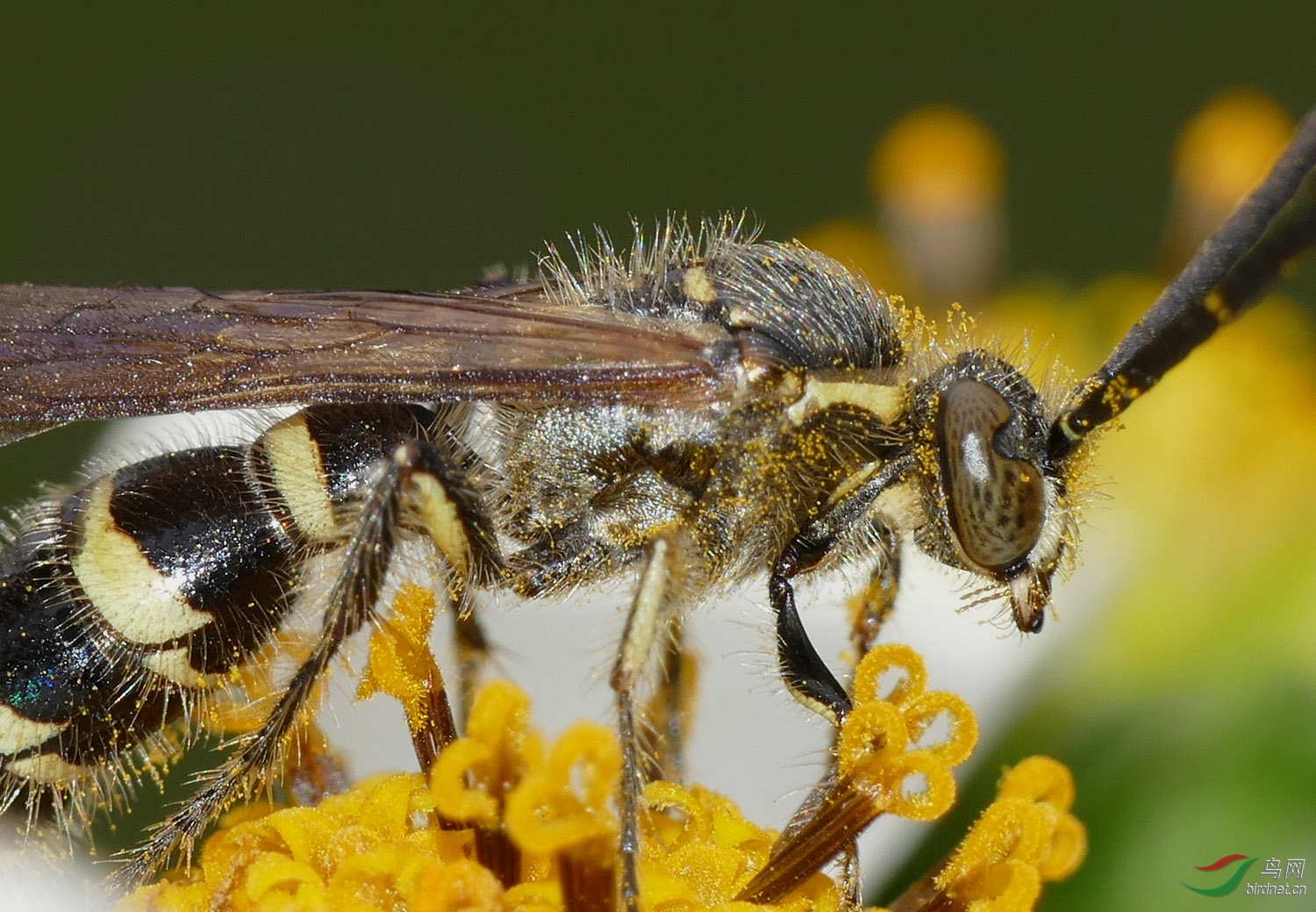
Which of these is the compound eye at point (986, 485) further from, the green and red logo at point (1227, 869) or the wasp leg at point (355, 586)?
the green and red logo at point (1227, 869)

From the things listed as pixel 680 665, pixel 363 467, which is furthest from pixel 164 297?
pixel 680 665

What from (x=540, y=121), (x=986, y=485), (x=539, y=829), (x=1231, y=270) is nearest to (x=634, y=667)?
(x=539, y=829)

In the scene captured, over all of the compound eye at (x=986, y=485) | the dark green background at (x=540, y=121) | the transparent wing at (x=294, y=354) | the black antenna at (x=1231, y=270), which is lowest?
the compound eye at (x=986, y=485)

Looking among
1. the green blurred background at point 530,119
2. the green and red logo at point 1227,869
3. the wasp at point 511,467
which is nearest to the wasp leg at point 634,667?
the wasp at point 511,467

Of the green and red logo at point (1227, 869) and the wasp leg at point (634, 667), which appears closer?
the wasp leg at point (634, 667)

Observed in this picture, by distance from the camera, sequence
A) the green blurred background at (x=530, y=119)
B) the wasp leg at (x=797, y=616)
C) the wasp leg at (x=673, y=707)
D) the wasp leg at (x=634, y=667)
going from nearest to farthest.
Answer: the wasp leg at (x=634, y=667), the wasp leg at (x=797, y=616), the wasp leg at (x=673, y=707), the green blurred background at (x=530, y=119)

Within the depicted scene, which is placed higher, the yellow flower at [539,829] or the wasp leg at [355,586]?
the wasp leg at [355,586]

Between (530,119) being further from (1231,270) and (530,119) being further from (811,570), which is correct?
(1231,270)
